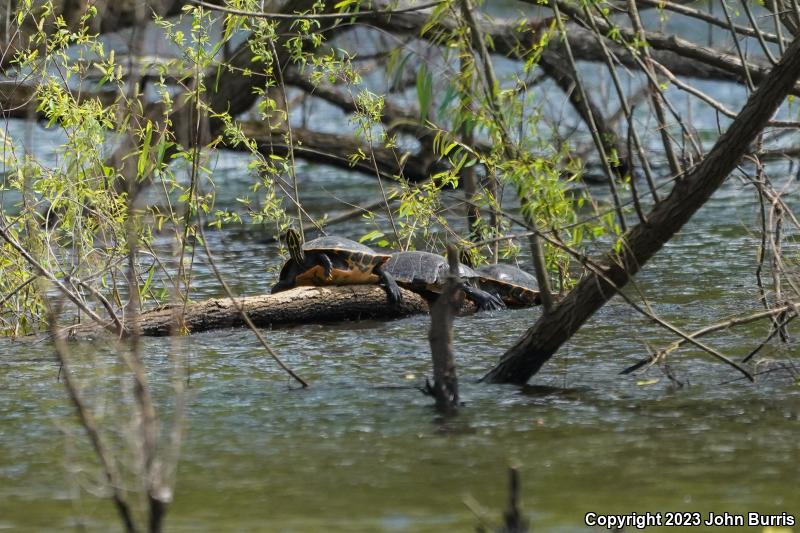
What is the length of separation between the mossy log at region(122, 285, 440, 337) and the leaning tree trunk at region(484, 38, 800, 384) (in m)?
2.26

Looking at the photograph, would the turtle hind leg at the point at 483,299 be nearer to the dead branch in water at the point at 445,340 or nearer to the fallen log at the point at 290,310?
the fallen log at the point at 290,310

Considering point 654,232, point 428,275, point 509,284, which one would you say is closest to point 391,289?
point 428,275

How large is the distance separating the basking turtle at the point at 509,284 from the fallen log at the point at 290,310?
0.78 feet

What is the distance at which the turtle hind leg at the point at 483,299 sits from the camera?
30.1 ft

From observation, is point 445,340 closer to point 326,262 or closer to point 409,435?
point 409,435

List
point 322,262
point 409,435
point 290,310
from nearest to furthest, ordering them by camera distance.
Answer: point 409,435 → point 290,310 → point 322,262

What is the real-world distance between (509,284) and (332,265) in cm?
135

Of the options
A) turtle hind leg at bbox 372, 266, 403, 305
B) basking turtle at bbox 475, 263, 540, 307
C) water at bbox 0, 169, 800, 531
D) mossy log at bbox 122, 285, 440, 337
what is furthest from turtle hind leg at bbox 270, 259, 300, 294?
basking turtle at bbox 475, 263, 540, 307

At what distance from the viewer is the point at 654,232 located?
19.3ft

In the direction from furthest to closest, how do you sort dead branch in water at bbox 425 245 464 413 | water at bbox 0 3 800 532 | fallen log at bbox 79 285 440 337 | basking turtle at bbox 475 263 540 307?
basking turtle at bbox 475 263 540 307, fallen log at bbox 79 285 440 337, dead branch in water at bbox 425 245 464 413, water at bbox 0 3 800 532

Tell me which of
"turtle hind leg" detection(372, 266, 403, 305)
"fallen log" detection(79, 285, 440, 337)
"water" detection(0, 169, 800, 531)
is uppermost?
"turtle hind leg" detection(372, 266, 403, 305)

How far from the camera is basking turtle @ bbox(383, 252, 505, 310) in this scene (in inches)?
358

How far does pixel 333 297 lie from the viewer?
8.86 meters

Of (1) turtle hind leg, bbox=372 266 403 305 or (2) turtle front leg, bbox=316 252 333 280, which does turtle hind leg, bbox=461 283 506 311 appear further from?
(2) turtle front leg, bbox=316 252 333 280
